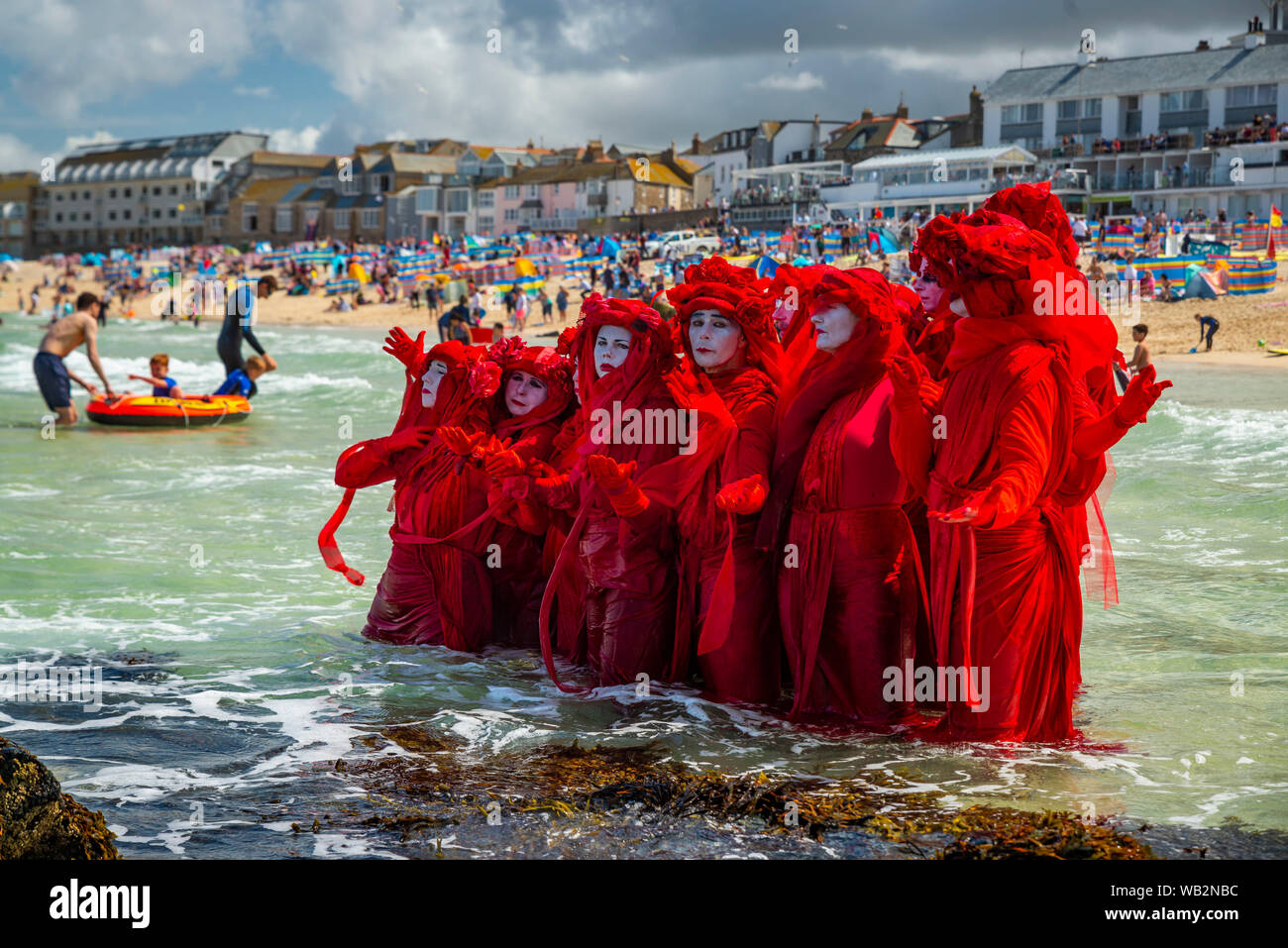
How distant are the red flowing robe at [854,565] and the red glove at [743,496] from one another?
0.68ft

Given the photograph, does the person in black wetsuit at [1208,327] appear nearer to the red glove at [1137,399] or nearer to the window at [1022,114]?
the red glove at [1137,399]

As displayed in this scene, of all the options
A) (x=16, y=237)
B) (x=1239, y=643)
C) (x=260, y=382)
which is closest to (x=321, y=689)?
(x=1239, y=643)

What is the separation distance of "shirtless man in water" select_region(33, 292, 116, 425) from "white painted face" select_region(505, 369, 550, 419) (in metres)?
11.0

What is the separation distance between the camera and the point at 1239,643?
699cm

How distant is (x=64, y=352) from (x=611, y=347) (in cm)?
1337

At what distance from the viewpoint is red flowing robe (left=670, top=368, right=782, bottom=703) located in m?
5.14

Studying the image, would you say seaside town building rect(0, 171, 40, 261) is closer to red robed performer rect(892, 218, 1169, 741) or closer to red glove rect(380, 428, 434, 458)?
red glove rect(380, 428, 434, 458)

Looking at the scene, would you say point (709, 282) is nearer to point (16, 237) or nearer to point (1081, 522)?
point (1081, 522)

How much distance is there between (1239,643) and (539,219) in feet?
258

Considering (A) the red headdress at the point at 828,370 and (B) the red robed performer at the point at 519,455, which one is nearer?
(A) the red headdress at the point at 828,370

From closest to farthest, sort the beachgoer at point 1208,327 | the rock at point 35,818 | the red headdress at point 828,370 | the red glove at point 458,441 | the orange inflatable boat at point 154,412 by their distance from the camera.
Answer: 1. the rock at point 35,818
2. the red headdress at point 828,370
3. the red glove at point 458,441
4. the orange inflatable boat at point 154,412
5. the beachgoer at point 1208,327

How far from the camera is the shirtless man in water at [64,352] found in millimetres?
15980

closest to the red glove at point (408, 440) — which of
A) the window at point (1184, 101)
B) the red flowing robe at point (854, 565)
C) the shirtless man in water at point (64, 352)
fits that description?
the red flowing robe at point (854, 565)

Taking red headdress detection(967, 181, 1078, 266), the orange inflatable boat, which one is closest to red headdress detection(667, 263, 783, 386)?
red headdress detection(967, 181, 1078, 266)
